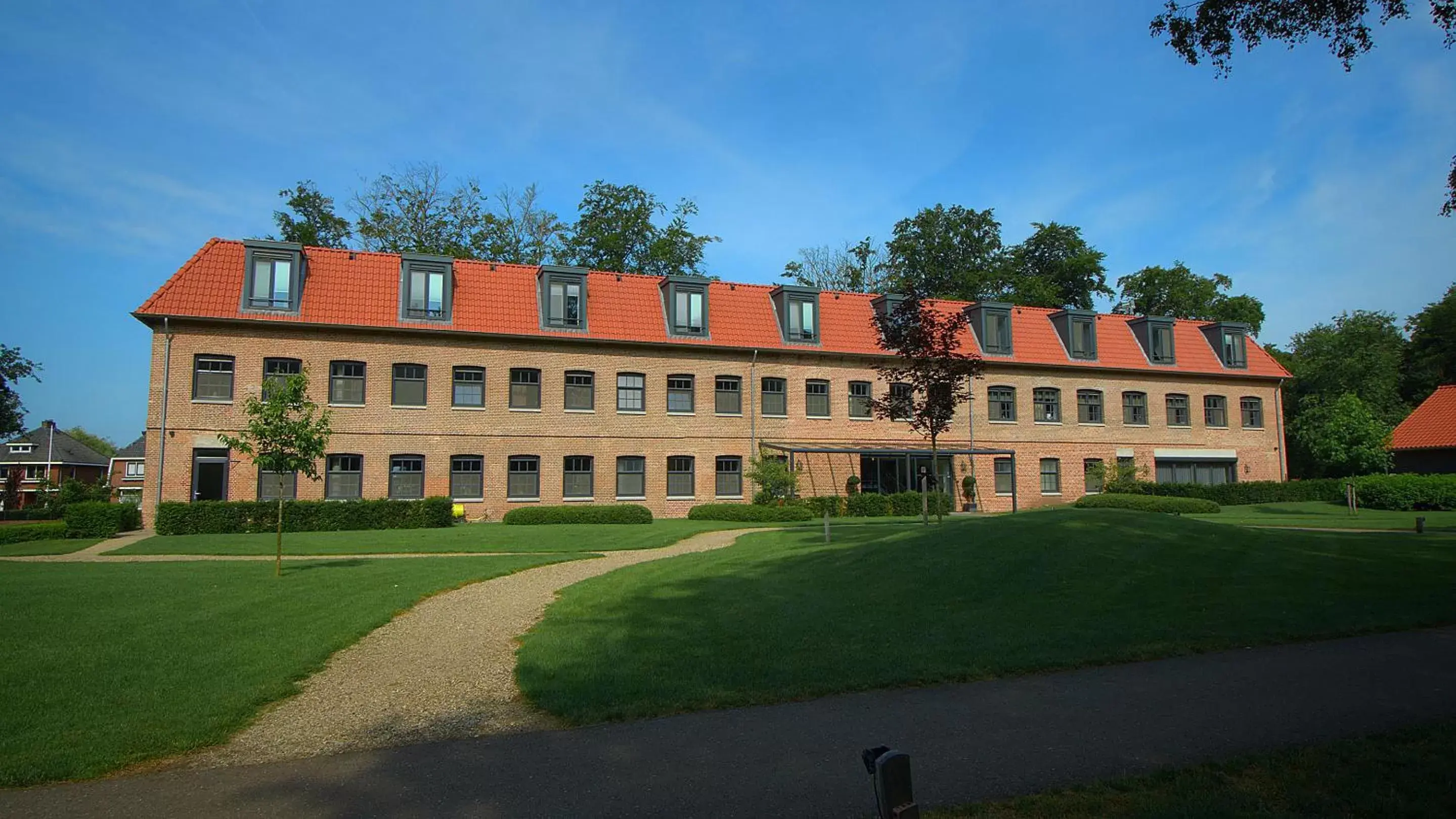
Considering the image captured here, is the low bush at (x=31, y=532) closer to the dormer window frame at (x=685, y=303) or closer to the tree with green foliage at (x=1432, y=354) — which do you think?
the dormer window frame at (x=685, y=303)

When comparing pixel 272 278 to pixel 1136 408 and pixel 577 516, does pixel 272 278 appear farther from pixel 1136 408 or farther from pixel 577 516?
pixel 1136 408

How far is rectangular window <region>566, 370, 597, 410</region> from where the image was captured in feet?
98.8

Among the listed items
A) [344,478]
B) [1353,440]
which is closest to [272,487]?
[344,478]

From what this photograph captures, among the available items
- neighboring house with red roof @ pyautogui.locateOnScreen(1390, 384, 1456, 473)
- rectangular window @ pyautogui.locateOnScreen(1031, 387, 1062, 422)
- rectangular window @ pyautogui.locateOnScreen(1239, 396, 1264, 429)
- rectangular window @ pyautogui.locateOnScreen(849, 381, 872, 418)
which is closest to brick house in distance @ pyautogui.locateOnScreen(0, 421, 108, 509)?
rectangular window @ pyautogui.locateOnScreen(849, 381, 872, 418)

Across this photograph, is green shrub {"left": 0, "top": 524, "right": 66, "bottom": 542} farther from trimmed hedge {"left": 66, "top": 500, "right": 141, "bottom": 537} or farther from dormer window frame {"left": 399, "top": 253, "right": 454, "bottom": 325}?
dormer window frame {"left": 399, "top": 253, "right": 454, "bottom": 325}

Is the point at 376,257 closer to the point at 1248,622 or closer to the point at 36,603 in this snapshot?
the point at 36,603

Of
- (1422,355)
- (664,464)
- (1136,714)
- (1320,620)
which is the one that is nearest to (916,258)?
(664,464)

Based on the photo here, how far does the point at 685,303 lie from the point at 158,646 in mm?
24729

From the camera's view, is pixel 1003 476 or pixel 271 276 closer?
pixel 271 276

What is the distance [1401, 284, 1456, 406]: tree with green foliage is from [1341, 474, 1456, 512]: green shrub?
27.0 metres

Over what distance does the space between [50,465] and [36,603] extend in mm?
70230

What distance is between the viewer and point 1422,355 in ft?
177

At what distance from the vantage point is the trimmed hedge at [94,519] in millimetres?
22797

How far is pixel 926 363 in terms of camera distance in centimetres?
1850
